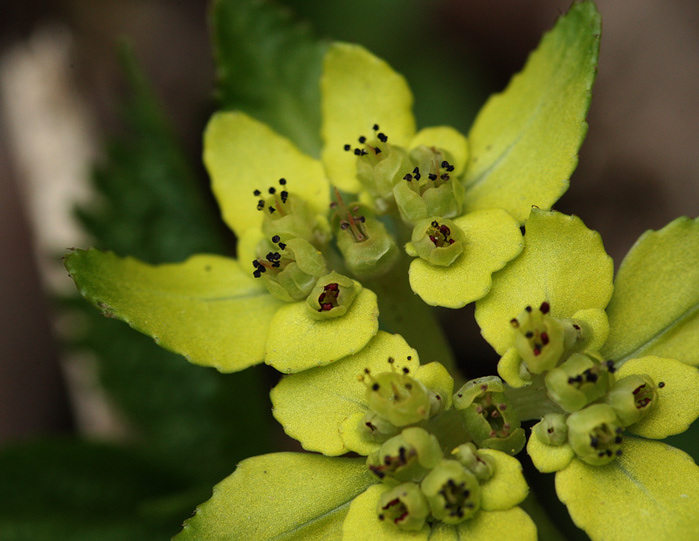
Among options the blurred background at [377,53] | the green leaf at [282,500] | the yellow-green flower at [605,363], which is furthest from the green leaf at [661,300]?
the blurred background at [377,53]

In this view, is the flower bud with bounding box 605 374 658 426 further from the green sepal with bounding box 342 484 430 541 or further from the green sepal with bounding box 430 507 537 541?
the green sepal with bounding box 342 484 430 541

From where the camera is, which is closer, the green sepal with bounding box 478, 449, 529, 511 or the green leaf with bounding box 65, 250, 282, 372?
the green sepal with bounding box 478, 449, 529, 511

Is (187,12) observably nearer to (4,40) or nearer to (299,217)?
(4,40)

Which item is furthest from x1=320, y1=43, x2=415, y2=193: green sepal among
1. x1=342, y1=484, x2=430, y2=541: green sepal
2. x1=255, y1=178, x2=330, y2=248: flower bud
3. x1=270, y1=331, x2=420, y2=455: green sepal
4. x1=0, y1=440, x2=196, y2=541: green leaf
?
x1=0, y1=440, x2=196, y2=541: green leaf

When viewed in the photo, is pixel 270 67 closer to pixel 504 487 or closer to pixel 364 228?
pixel 364 228

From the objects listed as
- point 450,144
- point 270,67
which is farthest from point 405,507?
point 270,67

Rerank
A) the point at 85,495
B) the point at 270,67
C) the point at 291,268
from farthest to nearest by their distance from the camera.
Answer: the point at 85,495
the point at 270,67
the point at 291,268

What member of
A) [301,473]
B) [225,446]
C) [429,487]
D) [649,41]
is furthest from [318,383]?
[649,41]
